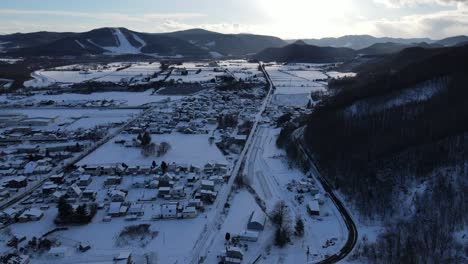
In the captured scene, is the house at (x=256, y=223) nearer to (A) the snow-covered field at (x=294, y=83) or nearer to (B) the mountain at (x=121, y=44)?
(A) the snow-covered field at (x=294, y=83)

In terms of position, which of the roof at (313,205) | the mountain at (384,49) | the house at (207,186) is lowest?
the roof at (313,205)

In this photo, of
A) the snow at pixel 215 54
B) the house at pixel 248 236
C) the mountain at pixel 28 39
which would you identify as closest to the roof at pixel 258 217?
the house at pixel 248 236

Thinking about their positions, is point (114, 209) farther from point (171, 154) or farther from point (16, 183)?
point (171, 154)

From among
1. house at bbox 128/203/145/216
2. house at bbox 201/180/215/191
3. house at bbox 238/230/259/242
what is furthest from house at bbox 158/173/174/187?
house at bbox 238/230/259/242

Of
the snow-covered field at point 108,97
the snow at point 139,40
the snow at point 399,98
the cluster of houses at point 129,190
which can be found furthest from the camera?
the snow at point 139,40

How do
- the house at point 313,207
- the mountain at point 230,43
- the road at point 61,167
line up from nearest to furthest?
the house at point 313,207 < the road at point 61,167 < the mountain at point 230,43

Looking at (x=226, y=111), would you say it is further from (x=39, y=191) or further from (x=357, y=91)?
(x=39, y=191)

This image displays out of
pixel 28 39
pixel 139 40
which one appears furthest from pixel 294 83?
pixel 28 39
